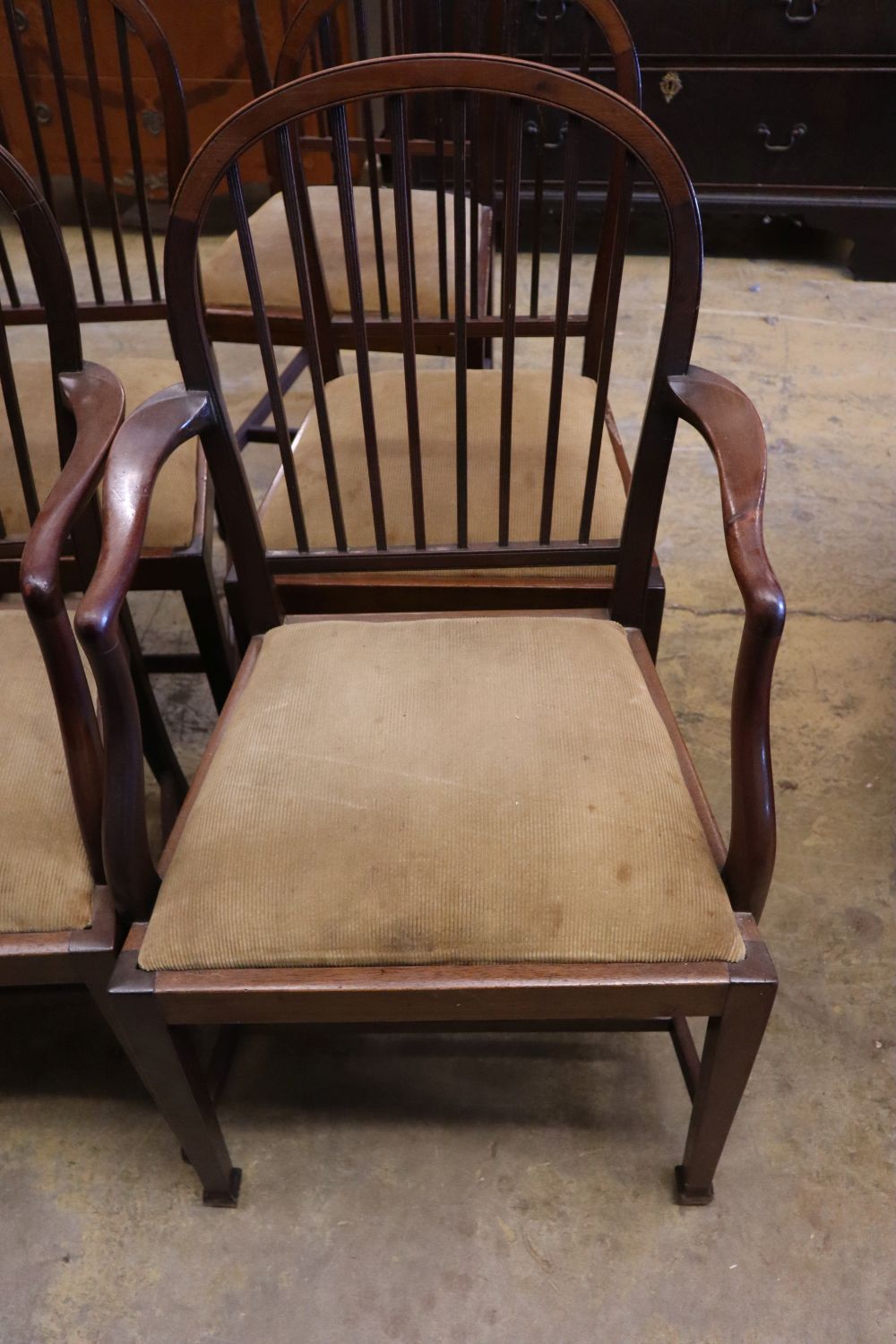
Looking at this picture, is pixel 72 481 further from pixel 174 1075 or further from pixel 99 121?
A: pixel 99 121

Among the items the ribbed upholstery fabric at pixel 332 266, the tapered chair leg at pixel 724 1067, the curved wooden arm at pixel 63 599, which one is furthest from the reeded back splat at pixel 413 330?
the tapered chair leg at pixel 724 1067

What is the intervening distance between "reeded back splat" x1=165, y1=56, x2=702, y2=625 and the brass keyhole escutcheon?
205 centimetres

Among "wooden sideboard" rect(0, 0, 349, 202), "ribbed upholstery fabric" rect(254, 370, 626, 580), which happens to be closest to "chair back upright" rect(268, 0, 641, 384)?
"ribbed upholstery fabric" rect(254, 370, 626, 580)

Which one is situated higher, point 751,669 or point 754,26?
point 754,26

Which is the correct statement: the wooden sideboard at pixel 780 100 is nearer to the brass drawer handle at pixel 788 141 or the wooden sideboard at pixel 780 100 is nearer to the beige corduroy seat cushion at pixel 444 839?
the brass drawer handle at pixel 788 141

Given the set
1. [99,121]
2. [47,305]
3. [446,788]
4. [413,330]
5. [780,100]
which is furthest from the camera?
[780,100]

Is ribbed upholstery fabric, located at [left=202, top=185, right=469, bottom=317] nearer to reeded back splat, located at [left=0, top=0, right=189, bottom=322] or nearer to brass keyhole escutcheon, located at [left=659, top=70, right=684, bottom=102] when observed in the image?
reeded back splat, located at [left=0, top=0, right=189, bottom=322]

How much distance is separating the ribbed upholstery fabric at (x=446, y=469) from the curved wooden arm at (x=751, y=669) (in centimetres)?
35

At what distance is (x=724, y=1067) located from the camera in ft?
3.05

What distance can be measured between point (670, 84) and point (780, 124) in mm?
347

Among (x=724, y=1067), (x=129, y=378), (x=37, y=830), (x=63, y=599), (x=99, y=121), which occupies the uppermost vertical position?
(x=99, y=121)

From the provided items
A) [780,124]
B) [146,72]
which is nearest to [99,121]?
[146,72]

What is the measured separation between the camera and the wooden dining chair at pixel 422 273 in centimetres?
121

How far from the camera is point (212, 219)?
3.65 metres
